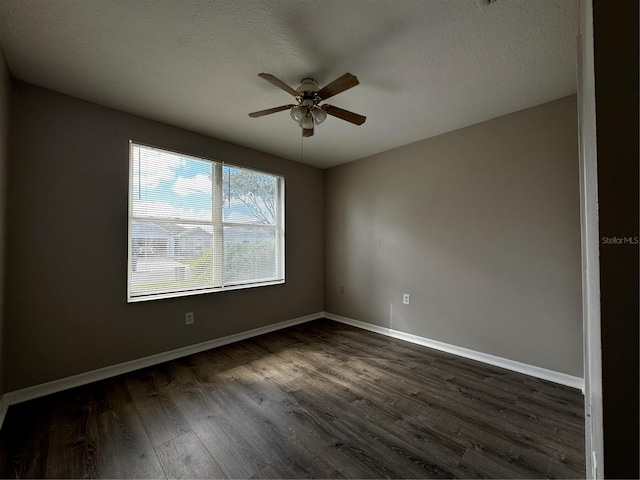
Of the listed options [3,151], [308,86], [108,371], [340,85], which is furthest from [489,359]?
[3,151]

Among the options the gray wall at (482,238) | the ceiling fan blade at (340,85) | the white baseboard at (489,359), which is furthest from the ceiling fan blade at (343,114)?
the white baseboard at (489,359)

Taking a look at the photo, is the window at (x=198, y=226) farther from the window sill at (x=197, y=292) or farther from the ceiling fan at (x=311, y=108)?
the ceiling fan at (x=311, y=108)

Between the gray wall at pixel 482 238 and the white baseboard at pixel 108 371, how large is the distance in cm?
183

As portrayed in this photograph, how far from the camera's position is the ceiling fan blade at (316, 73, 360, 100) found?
163cm

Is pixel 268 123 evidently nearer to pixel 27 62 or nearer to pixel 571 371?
pixel 27 62

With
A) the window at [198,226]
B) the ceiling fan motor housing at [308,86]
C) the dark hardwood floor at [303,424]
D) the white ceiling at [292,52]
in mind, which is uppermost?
the white ceiling at [292,52]

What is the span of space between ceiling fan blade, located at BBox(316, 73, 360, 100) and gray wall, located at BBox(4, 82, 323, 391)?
185 centimetres

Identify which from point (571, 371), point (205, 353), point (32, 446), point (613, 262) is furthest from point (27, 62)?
point (571, 371)

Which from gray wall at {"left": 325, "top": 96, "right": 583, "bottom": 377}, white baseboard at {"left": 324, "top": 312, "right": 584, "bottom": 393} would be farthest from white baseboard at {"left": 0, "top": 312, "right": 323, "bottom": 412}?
gray wall at {"left": 325, "top": 96, "right": 583, "bottom": 377}

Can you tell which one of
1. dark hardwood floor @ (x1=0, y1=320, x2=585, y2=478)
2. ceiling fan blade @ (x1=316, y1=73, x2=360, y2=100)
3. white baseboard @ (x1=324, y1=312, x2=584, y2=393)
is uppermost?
ceiling fan blade @ (x1=316, y1=73, x2=360, y2=100)

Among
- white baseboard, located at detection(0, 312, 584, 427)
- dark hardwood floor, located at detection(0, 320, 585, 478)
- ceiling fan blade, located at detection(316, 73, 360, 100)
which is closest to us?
dark hardwood floor, located at detection(0, 320, 585, 478)

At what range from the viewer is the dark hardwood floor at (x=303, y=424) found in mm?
1426

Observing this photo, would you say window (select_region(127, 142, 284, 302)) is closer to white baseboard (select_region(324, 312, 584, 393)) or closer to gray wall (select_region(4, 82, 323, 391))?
gray wall (select_region(4, 82, 323, 391))

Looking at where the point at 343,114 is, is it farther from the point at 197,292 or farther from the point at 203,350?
the point at 203,350
